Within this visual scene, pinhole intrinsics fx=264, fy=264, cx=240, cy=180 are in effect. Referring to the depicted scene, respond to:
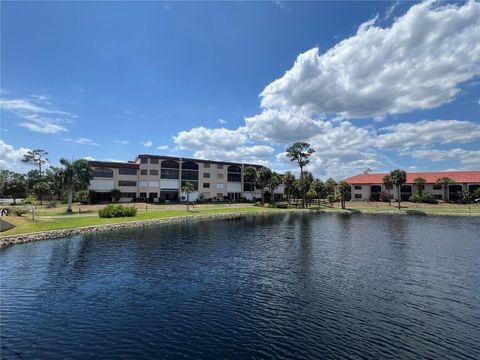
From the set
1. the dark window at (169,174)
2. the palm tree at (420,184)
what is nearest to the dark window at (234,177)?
the dark window at (169,174)

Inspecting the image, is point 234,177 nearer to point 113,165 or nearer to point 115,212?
point 113,165

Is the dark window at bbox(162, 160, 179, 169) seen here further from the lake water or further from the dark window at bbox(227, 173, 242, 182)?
the lake water

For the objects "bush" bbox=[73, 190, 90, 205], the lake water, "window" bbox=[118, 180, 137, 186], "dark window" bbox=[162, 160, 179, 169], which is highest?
"dark window" bbox=[162, 160, 179, 169]

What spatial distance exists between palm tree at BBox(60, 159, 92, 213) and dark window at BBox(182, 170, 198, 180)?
122ft

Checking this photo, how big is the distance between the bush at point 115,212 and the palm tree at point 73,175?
12.7 m

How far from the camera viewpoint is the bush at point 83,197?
248 ft

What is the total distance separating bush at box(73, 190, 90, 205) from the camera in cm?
7556

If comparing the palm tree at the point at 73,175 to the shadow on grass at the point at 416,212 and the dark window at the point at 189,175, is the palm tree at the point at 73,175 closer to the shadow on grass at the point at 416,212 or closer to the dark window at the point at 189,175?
the dark window at the point at 189,175

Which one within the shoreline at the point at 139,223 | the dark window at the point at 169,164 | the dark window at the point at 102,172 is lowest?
the shoreline at the point at 139,223

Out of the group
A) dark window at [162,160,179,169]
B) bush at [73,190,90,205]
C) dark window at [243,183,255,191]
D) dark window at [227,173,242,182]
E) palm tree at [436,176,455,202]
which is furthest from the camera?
dark window at [243,183,255,191]

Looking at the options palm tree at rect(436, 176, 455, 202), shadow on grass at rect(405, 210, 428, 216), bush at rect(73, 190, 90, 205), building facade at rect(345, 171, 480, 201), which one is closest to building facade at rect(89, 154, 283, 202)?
bush at rect(73, 190, 90, 205)

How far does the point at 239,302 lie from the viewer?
56.2ft

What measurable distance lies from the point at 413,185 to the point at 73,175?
113080 mm

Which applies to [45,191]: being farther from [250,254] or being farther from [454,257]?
[454,257]
